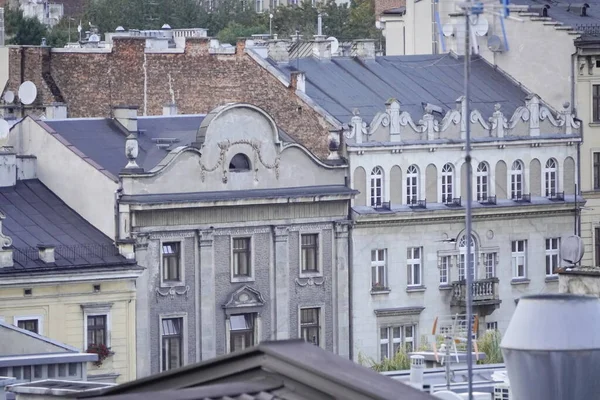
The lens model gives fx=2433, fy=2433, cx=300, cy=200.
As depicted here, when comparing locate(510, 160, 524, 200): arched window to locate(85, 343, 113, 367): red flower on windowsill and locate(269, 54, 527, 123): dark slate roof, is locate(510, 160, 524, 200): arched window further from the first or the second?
locate(85, 343, 113, 367): red flower on windowsill

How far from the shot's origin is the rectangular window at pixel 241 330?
190 ft

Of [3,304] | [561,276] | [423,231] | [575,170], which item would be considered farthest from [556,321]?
[575,170]

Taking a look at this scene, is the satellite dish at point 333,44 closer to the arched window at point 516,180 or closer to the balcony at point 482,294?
the arched window at point 516,180

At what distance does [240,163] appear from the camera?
58.8 metres

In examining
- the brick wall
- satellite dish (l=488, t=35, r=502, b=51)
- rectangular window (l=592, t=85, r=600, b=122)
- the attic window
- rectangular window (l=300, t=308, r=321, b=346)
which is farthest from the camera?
rectangular window (l=592, t=85, r=600, b=122)

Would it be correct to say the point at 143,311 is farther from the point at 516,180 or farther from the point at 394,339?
the point at 516,180

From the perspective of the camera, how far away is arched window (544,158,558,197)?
66.6 metres

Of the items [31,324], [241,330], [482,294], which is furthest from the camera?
[482,294]

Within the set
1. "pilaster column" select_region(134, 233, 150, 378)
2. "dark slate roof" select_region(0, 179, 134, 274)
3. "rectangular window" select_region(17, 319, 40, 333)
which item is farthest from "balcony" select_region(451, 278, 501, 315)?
"rectangular window" select_region(17, 319, 40, 333)

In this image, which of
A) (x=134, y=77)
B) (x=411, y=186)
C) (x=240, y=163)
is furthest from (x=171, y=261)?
(x=134, y=77)

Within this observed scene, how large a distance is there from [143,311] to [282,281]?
4.65m

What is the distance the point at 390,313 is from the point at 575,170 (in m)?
8.87

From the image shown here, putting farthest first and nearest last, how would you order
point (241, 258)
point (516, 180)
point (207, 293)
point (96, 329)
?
point (516, 180), point (241, 258), point (207, 293), point (96, 329)

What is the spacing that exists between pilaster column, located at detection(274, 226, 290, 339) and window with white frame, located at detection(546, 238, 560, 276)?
937 cm
